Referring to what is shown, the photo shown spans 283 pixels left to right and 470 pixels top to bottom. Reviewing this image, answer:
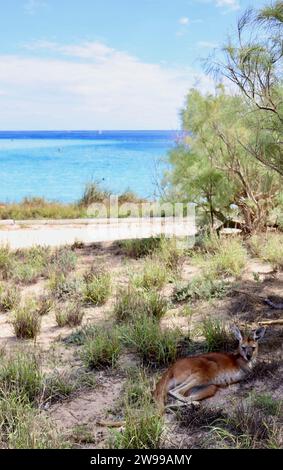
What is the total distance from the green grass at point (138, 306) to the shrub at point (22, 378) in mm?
1644

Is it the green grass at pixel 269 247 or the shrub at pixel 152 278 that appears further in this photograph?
the green grass at pixel 269 247

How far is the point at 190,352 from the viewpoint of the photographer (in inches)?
212

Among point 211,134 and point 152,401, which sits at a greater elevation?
point 211,134

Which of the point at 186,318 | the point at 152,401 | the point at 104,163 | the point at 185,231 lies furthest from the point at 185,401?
the point at 104,163

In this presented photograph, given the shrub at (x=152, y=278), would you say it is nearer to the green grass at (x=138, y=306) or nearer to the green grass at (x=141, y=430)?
the green grass at (x=138, y=306)

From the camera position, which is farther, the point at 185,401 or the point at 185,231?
the point at 185,231

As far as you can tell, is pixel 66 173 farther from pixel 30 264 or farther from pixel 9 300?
pixel 9 300

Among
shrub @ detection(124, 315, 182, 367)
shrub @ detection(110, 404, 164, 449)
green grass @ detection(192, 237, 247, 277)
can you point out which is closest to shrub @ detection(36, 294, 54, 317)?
shrub @ detection(124, 315, 182, 367)

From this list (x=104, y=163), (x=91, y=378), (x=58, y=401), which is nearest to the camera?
(x=58, y=401)

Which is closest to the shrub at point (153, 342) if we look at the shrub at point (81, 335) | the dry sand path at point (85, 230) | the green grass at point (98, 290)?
the shrub at point (81, 335)

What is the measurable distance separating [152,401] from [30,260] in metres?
5.23

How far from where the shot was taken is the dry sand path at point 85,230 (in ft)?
37.3

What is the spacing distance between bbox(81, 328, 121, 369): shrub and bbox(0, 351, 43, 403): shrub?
1.78ft
